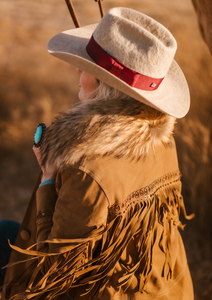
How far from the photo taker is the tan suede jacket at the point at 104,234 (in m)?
0.69

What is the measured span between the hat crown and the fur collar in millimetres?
113

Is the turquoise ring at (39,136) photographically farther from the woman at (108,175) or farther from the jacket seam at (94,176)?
the jacket seam at (94,176)

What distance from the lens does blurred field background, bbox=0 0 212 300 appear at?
1895mm

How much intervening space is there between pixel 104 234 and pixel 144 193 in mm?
174

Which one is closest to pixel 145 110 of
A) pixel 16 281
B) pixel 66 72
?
pixel 16 281

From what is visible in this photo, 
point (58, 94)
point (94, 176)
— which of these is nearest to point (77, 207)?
point (94, 176)

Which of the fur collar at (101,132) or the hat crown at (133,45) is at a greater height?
the hat crown at (133,45)

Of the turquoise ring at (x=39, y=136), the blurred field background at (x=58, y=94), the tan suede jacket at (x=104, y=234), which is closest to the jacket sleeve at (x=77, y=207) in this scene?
the tan suede jacket at (x=104, y=234)

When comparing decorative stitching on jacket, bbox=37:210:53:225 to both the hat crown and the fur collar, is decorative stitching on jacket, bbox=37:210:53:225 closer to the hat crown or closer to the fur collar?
the fur collar

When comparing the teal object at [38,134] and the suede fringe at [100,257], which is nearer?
the suede fringe at [100,257]

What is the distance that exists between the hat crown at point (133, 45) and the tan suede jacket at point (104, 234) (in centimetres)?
24

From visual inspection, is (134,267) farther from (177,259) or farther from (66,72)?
(66,72)

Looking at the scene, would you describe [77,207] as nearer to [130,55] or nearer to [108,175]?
[108,175]

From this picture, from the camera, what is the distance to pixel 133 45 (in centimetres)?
71
